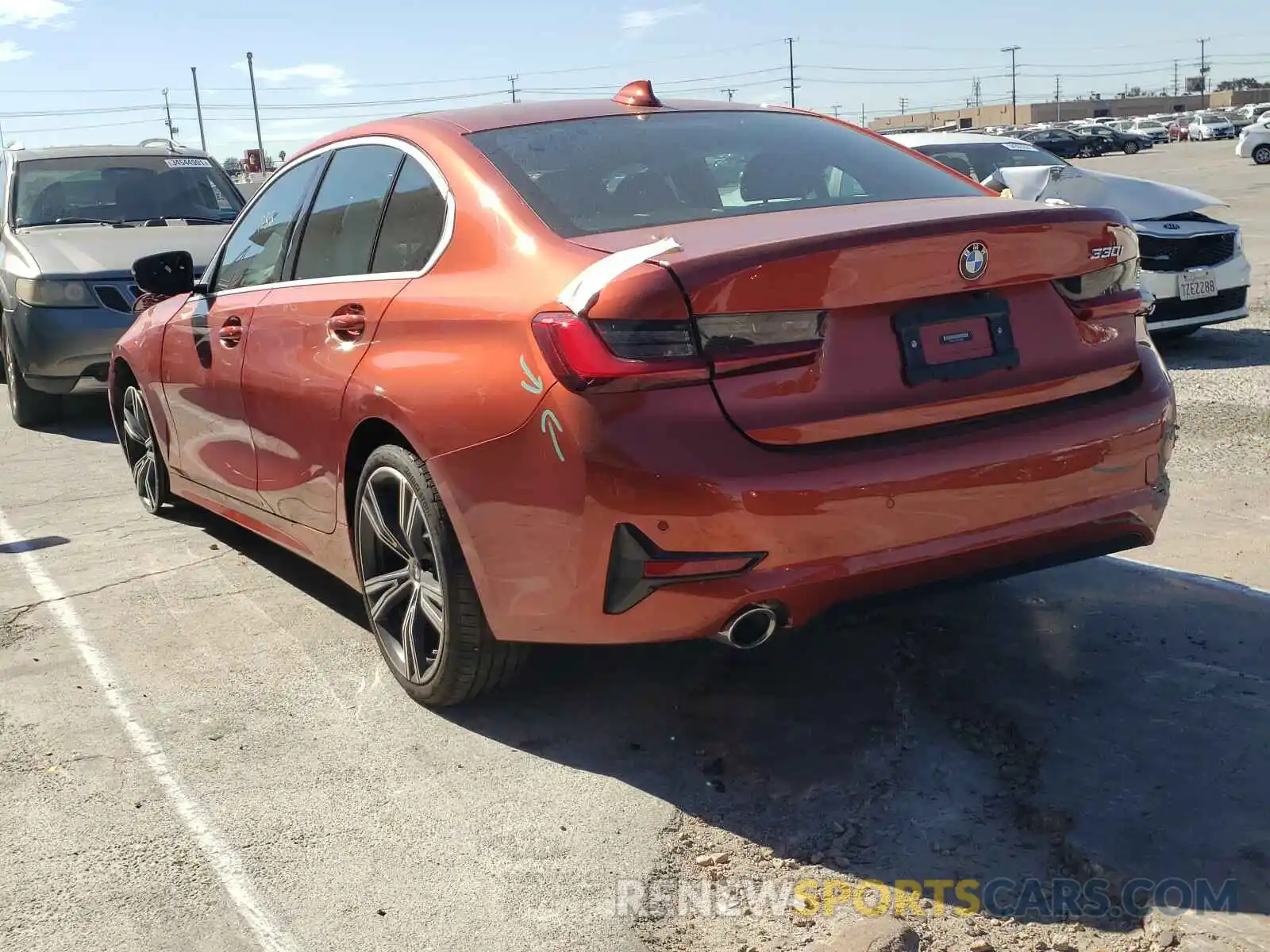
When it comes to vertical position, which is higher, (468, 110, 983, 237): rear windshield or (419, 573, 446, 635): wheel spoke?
(468, 110, 983, 237): rear windshield

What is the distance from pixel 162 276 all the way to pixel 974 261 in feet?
11.4

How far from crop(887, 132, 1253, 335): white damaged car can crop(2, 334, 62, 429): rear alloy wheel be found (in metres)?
6.24

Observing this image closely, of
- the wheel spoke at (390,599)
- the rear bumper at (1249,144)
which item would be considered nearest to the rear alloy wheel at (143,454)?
the wheel spoke at (390,599)

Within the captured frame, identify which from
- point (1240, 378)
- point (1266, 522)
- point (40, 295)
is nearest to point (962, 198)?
point (1266, 522)

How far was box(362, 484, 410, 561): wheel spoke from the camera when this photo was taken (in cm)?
379

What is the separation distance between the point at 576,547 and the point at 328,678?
145cm

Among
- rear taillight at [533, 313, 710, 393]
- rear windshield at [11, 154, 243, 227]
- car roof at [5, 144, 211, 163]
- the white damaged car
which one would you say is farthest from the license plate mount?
car roof at [5, 144, 211, 163]

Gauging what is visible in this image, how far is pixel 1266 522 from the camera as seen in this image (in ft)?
16.9

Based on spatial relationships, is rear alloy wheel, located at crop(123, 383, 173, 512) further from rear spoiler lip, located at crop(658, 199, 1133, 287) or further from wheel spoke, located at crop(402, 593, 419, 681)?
rear spoiler lip, located at crop(658, 199, 1133, 287)

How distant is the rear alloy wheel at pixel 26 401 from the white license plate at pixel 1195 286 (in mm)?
7536

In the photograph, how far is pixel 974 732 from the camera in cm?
342

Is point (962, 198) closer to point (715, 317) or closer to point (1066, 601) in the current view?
point (715, 317)

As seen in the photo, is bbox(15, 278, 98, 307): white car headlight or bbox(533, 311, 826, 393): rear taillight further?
bbox(15, 278, 98, 307): white car headlight

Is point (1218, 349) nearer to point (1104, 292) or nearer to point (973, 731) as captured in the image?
point (1104, 292)
